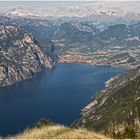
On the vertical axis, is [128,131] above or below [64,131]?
below

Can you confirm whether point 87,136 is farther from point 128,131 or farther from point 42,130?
point 128,131

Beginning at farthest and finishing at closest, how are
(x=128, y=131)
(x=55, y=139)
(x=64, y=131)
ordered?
(x=128, y=131) → (x=64, y=131) → (x=55, y=139)

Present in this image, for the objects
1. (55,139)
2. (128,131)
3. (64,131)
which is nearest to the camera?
(55,139)

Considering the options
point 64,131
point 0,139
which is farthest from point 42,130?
point 0,139

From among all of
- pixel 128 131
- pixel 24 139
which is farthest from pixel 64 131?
pixel 128 131

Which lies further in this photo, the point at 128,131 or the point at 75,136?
the point at 128,131

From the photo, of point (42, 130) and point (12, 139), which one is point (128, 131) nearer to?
point (42, 130)

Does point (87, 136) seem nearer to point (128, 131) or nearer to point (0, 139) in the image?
point (0, 139)

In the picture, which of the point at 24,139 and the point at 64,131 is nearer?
the point at 24,139

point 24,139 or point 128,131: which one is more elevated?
point 24,139
